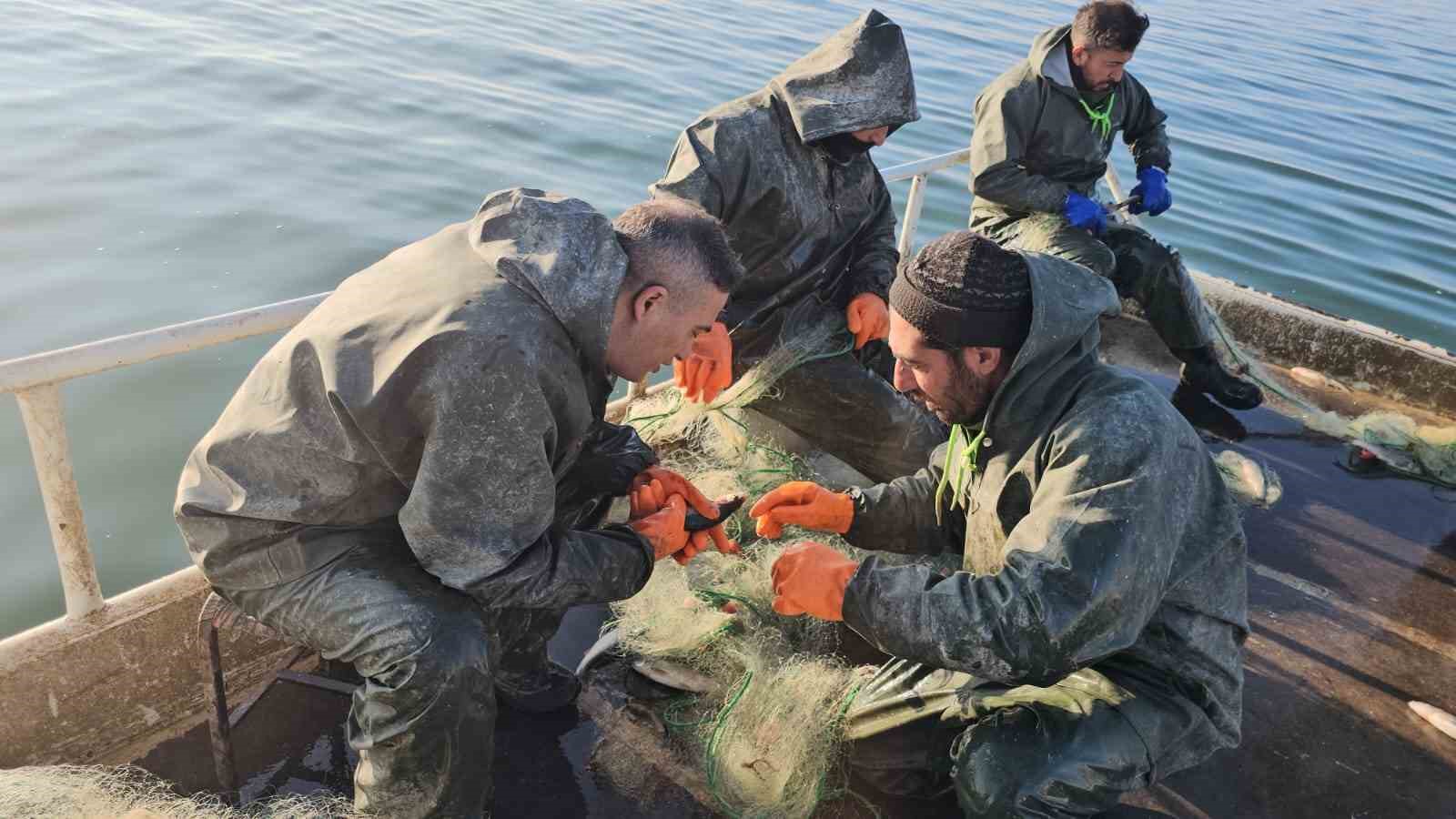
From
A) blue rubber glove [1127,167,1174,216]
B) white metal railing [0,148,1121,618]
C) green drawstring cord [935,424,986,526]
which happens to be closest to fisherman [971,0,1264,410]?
blue rubber glove [1127,167,1174,216]

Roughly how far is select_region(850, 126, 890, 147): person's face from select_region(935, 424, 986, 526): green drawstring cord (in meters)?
1.63

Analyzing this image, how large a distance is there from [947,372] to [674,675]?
137 cm

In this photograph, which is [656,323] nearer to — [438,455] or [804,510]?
[438,455]

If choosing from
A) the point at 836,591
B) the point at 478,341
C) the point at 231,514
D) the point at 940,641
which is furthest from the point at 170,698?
the point at 940,641

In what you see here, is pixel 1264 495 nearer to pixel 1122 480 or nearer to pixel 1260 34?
pixel 1122 480

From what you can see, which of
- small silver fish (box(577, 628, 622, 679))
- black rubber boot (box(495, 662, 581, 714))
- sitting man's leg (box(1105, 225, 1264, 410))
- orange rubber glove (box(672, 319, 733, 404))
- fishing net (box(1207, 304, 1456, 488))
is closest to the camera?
black rubber boot (box(495, 662, 581, 714))

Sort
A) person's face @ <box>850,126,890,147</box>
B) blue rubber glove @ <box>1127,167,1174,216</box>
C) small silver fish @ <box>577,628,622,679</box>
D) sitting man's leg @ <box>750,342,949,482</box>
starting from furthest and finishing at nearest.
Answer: blue rubber glove @ <box>1127,167,1174,216</box>, sitting man's leg @ <box>750,342,949,482</box>, person's face @ <box>850,126,890,147</box>, small silver fish @ <box>577,628,622,679</box>

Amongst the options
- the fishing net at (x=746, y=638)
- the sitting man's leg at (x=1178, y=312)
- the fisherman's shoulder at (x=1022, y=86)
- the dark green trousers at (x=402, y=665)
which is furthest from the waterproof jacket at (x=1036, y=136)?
the dark green trousers at (x=402, y=665)

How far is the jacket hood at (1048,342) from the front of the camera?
2.70m

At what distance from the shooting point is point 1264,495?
4.88 meters

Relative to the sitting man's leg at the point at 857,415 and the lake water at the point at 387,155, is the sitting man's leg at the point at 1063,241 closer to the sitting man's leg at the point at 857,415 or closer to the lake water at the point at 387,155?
the sitting man's leg at the point at 857,415

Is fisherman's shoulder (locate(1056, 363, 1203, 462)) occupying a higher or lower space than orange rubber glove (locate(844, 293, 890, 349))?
higher

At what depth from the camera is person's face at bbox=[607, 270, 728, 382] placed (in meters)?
2.73

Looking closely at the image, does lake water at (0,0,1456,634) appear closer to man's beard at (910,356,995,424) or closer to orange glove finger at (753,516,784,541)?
orange glove finger at (753,516,784,541)
